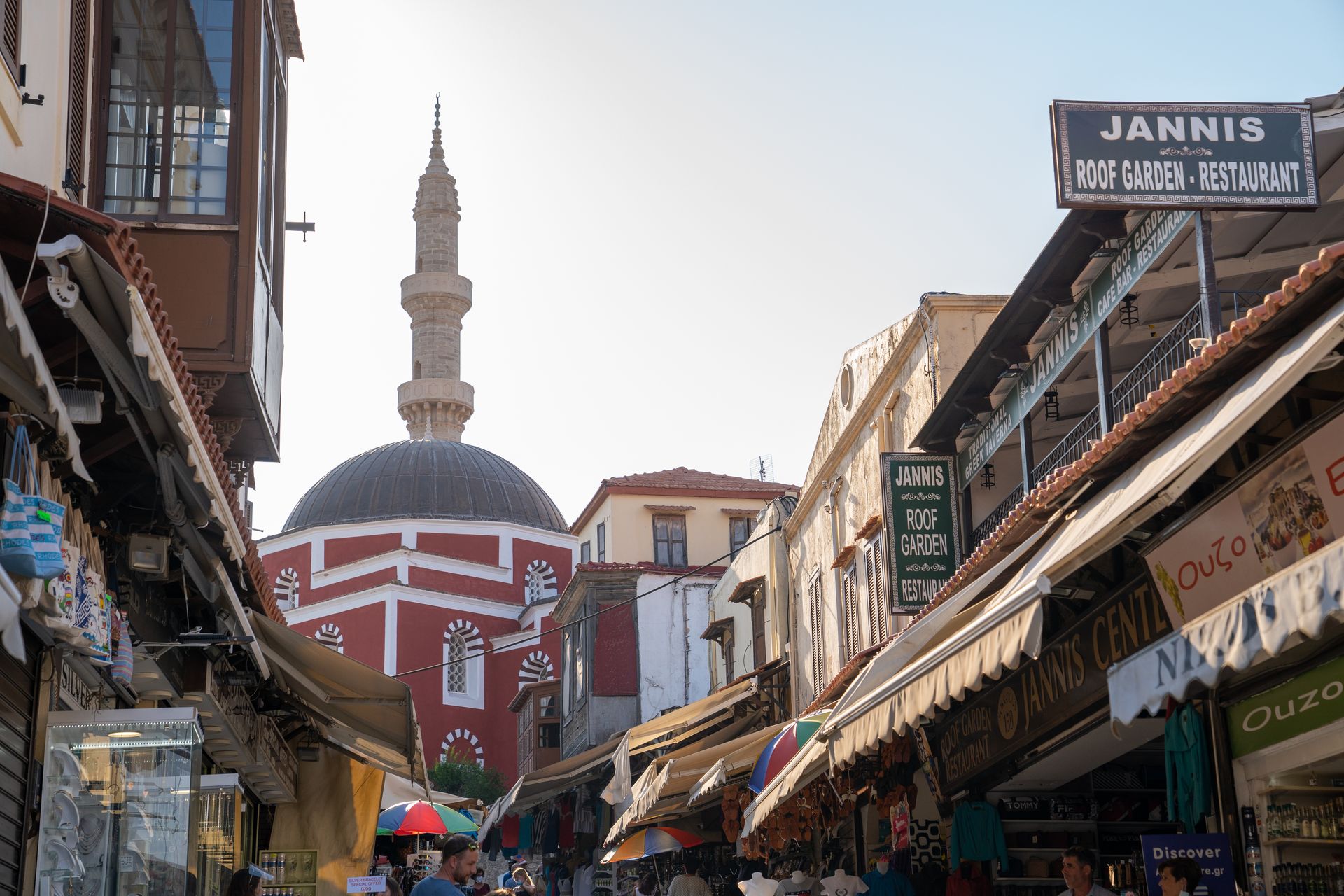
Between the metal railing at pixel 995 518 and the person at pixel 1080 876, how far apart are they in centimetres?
494

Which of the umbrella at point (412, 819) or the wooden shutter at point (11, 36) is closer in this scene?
the wooden shutter at point (11, 36)

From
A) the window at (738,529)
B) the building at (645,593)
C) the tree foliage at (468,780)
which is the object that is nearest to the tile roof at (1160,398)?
the building at (645,593)

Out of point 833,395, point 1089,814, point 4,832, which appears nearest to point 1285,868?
point 1089,814

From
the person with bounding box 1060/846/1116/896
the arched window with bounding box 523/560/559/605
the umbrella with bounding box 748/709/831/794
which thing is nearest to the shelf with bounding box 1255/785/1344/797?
the person with bounding box 1060/846/1116/896

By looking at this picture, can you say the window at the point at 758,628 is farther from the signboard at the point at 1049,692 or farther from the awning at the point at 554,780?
the signboard at the point at 1049,692

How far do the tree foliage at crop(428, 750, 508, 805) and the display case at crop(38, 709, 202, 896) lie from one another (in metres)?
34.0

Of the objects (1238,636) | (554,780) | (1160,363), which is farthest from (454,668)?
(1238,636)

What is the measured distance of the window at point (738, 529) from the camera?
35.6 meters

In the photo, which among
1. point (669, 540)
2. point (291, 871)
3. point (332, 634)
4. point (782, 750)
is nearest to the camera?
point (782, 750)

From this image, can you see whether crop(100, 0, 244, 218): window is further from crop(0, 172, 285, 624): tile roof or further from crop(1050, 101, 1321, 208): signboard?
crop(1050, 101, 1321, 208): signboard

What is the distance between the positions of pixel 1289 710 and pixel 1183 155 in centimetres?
320

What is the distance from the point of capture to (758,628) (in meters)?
24.4

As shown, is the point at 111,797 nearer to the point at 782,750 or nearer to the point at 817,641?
the point at 782,750

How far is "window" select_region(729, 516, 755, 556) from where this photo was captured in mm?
35562
